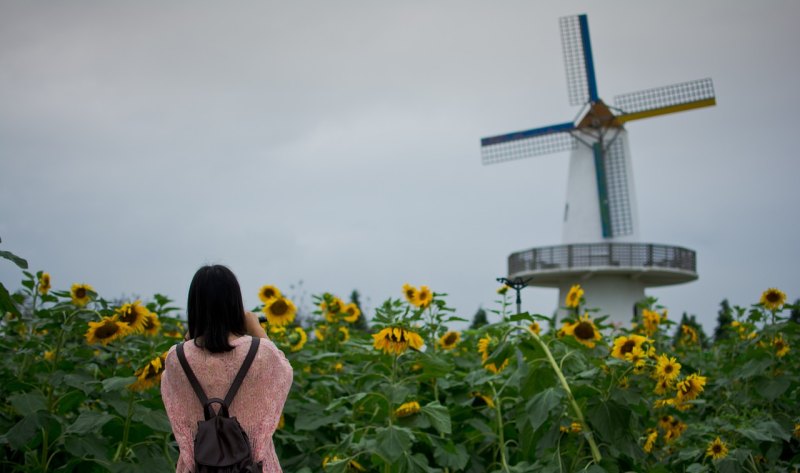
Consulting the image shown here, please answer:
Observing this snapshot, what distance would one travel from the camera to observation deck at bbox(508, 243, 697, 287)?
19375mm

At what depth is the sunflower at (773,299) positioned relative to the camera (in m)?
4.46

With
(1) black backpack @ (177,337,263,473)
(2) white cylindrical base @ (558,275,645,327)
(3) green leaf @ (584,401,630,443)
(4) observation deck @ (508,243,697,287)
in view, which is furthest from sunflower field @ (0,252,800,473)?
(2) white cylindrical base @ (558,275,645,327)

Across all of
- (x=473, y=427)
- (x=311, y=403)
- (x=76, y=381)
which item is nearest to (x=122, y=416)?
(x=76, y=381)

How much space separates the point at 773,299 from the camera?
4.46 metres

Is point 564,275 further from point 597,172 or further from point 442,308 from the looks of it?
point 442,308

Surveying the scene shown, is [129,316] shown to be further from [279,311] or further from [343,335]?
[343,335]

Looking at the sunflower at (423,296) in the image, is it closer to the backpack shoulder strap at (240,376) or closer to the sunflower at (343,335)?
the sunflower at (343,335)

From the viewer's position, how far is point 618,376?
11.5ft

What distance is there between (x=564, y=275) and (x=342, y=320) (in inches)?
610

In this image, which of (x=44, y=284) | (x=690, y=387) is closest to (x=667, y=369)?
(x=690, y=387)

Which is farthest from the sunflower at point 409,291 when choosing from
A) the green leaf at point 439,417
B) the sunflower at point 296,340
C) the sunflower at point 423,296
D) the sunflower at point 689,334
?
the sunflower at point 689,334

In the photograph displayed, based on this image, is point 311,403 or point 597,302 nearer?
point 311,403

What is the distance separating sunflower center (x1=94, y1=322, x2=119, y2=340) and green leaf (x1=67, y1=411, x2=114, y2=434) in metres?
0.30

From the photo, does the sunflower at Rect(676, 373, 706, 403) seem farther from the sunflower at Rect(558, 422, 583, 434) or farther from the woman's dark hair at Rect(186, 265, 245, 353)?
the woman's dark hair at Rect(186, 265, 245, 353)
